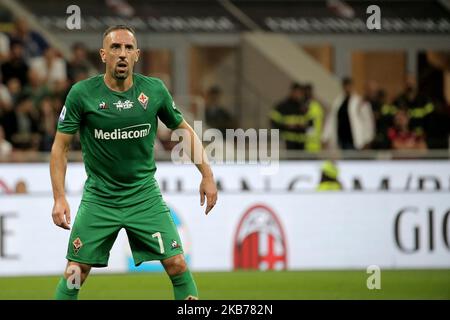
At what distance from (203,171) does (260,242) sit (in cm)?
728

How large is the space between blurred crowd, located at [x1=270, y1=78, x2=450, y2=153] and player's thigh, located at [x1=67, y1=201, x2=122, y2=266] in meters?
9.65

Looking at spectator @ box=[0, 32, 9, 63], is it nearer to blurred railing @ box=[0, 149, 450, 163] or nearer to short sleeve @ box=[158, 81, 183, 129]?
blurred railing @ box=[0, 149, 450, 163]

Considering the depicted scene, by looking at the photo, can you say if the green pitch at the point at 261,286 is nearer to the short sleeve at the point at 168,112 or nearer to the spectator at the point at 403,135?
the spectator at the point at 403,135

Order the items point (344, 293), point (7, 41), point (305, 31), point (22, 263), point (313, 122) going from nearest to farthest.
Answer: point (344, 293) → point (22, 263) → point (313, 122) → point (7, 41) → point (305, 31)

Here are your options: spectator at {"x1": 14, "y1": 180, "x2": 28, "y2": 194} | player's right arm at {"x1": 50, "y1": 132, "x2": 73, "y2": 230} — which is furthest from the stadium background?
player's right arm at {"x1": 50, "y1": 132, "x2": 73, "y2": 230}

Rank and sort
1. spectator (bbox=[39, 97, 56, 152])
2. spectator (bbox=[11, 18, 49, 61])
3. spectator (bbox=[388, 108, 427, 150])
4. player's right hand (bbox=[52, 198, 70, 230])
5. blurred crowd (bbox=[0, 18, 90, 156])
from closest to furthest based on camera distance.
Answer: player's right hand (bbox=[52, 198, 70, 230]) < spectator (bbox=[39, 97, 56, 152]) < blurred crowd (bbox=[0, 18, 90, 156]) < spectator (bbox=[388, 108, 427, 150]) < spectator (bbox=[11, 18, 49, 61])

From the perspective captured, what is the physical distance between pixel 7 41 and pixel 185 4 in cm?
454

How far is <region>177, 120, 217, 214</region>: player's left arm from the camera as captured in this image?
8.43 meters

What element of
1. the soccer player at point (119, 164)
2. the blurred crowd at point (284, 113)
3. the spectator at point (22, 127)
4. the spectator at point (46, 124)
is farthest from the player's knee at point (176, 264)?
the spectator at point (22, 127)

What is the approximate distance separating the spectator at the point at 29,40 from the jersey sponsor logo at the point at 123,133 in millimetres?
11203

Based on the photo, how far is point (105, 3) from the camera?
22.7m

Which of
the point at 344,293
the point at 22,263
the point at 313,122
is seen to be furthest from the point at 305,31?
the point at 344,293

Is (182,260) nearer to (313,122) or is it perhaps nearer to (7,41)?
(313,122)

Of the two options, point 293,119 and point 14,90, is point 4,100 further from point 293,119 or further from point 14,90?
point 293,119
